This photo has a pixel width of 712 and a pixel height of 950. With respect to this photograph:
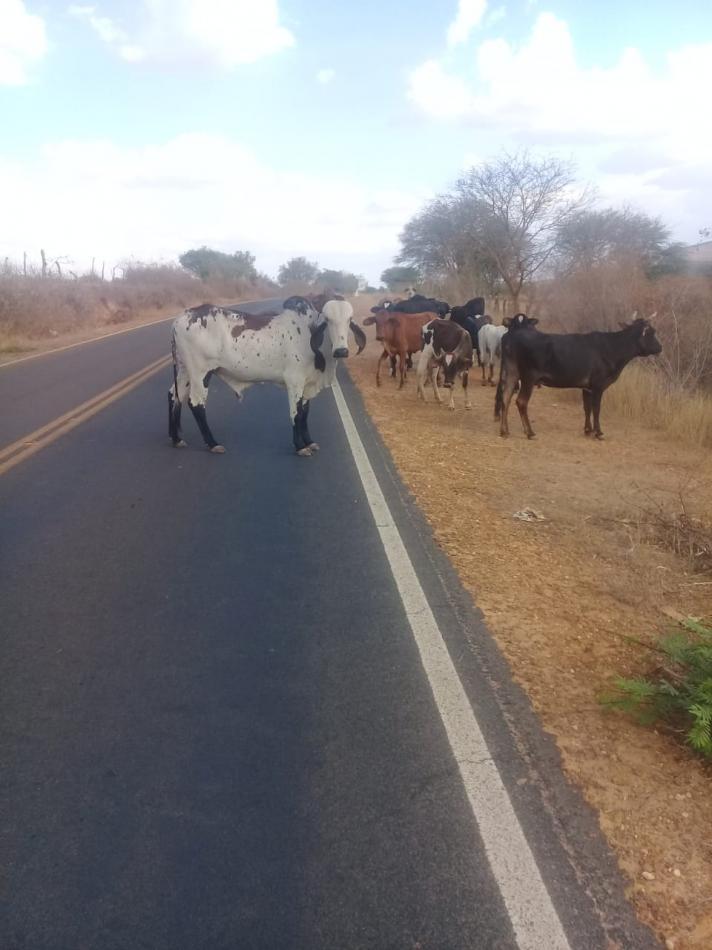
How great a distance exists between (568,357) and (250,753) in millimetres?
8681

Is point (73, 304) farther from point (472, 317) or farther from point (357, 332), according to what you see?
point (357, 332)

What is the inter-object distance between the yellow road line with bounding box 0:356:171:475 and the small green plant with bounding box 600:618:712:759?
646 cm

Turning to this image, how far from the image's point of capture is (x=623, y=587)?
538cm

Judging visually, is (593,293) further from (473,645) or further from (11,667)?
(11,667)

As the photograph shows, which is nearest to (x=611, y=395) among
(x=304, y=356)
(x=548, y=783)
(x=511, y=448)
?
(x=511, y=448)

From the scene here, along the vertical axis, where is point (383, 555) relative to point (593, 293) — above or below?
below

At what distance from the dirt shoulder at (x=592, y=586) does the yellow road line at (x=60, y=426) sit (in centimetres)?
425

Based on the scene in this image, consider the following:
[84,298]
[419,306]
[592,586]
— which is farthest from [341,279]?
[592,586]

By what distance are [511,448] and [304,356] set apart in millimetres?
3085

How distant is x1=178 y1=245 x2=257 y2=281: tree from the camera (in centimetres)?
8350

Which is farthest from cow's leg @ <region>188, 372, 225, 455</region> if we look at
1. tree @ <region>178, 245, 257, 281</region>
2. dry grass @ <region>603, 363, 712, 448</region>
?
tree @ <region>178, 245, 257, 281</region>

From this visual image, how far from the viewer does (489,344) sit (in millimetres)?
16594

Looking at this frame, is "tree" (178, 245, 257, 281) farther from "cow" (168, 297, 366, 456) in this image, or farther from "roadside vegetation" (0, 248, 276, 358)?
"cow" (168, 297, 366, 456)

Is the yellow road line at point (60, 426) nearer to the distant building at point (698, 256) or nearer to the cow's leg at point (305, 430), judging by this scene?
the cow's leg at point (305, 430)
